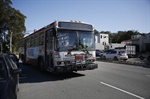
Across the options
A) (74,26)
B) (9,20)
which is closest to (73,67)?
(74,26)

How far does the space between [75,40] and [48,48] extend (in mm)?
1967

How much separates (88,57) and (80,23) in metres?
2.25

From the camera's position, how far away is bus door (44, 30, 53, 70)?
8.86 metres

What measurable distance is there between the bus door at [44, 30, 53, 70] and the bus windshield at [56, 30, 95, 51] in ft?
2.79

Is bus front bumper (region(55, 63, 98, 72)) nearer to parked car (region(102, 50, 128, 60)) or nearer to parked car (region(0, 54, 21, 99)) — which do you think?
parked car (region(0, 54, 21, 99))

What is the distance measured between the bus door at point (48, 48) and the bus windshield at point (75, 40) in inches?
33.4

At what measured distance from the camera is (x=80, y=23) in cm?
920

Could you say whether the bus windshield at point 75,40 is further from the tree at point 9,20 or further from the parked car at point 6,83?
the tree at point 9,20

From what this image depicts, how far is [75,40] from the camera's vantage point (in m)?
8.62

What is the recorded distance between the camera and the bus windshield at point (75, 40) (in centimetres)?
824

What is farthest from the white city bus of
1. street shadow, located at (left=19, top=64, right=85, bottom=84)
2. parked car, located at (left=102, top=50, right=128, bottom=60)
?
parked car, located at (left=102, top=50, right=128, bottom=60)

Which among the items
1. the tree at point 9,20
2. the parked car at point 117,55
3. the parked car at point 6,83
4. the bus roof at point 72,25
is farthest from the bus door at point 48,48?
the tree at point 9,20

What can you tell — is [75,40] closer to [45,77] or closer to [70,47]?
[70,47]

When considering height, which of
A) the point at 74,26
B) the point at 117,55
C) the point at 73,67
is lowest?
the point at 73,67
